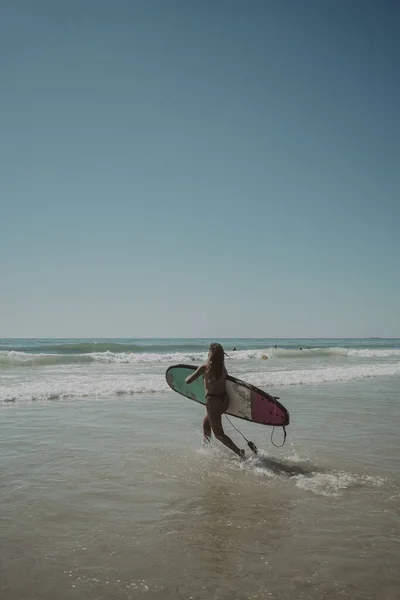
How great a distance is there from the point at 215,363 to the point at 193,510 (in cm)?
258

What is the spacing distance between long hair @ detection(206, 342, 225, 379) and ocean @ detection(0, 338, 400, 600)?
1318 millimetres

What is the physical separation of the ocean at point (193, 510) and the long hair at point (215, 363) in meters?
1.32

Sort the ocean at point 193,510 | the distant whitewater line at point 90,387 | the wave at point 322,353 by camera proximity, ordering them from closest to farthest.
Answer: the ocean at point 193,510 < the distant whitewater line at point 90,387 < the wave at point 322,353

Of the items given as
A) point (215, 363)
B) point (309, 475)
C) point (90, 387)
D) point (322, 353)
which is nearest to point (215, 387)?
point (215, 363)

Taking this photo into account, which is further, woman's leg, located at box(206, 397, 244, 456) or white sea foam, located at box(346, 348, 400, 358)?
white sea foam, located at box(346, 348, 400, 358)

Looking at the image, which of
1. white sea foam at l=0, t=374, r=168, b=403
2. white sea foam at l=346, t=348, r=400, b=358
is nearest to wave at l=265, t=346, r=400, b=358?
white sea foam at l=346, t=348, r=400, b=358

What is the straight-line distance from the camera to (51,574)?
3357 millimetres

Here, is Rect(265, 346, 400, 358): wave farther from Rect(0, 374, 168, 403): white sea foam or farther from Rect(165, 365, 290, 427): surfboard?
Rect(165, 365, 290, 427): surfboard

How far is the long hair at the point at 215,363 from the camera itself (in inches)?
269

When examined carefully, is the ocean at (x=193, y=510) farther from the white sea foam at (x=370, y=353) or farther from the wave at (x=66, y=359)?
the white sea foam at (x=370, y=353)

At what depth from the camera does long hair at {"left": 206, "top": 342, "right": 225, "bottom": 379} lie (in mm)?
6844

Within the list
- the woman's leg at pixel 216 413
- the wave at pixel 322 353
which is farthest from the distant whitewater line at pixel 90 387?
the wave at pixel 322 353

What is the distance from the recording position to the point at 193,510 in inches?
183

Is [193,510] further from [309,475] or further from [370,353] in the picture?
[370,353]
